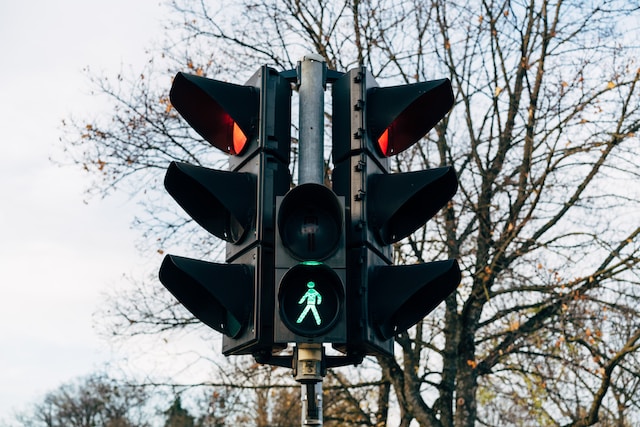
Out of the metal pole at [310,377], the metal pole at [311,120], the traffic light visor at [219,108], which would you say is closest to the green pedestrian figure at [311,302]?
the metal pole at [310,377]

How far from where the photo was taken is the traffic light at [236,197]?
3.75 m

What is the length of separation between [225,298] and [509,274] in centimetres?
968

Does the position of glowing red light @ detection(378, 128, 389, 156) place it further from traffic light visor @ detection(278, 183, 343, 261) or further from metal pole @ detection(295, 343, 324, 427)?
metal pole @ detection(295, 343, 324, 427)

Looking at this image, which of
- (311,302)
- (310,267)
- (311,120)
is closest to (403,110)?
(311,120)

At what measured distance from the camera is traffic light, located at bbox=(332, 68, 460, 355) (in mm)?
3816

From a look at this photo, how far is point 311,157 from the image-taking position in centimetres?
414

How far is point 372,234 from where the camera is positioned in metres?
3.99

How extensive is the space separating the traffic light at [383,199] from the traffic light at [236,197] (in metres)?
0.33

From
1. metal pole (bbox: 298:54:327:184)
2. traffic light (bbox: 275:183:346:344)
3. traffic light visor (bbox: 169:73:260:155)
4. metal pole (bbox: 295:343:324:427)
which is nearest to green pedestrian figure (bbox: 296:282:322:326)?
traffic light (bbox: 275:183:346:344)

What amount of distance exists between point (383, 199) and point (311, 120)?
535 mm

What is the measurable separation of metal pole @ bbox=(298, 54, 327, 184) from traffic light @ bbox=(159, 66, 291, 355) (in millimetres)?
116

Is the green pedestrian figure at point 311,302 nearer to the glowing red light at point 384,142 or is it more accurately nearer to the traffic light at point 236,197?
the traffic light at point 236,197

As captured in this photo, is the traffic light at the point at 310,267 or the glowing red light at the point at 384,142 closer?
the traffic light at the point at 310,267

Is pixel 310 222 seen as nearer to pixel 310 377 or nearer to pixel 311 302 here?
pixel 311 302
